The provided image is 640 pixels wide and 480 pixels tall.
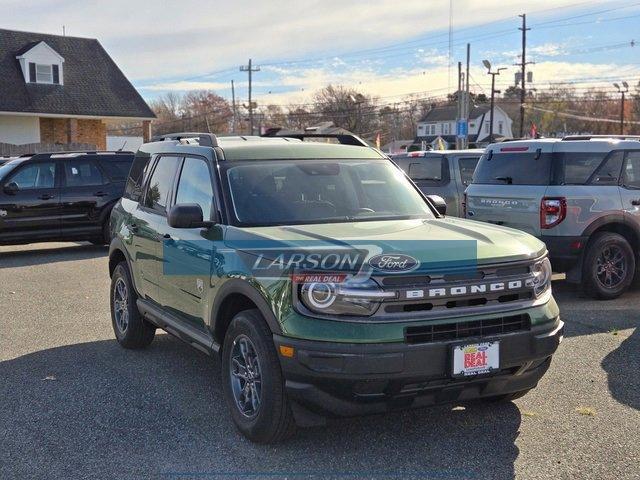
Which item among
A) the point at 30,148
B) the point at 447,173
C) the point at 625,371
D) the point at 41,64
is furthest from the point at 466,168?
the point at 41,64

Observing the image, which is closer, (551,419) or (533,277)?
(533,277)

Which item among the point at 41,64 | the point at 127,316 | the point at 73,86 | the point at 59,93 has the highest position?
the point at 41,64

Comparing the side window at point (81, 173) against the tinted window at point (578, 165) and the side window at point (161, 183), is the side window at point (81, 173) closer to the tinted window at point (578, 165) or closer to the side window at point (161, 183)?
the side window at point (161, 183)

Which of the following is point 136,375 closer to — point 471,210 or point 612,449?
point 612,449

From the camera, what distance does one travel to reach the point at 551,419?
Answer: 4609mm

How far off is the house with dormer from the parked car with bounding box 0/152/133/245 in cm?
2028

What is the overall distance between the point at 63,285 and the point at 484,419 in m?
7.30

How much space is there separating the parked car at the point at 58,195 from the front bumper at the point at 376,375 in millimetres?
10555

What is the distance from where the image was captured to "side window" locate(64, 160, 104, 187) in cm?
1353

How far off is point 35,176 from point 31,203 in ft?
1.92

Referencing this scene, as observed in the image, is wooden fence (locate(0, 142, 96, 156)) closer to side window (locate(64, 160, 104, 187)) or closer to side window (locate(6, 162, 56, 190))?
side window (locate(64, 160, 104, 187))

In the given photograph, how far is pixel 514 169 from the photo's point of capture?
8.88 m

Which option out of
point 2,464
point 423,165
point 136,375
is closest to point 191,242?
point 136,375

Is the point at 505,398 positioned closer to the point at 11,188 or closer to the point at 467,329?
the point at 467,329
